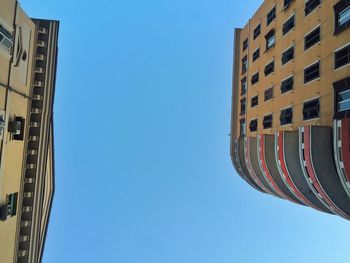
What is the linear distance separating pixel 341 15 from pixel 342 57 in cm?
225

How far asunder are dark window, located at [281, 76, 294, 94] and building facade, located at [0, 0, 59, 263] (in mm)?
16375

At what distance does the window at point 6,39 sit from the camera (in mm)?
18500

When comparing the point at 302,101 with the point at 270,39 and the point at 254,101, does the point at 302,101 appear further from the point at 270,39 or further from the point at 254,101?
the point at 254,101

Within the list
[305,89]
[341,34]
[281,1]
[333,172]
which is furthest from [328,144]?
[281,1]

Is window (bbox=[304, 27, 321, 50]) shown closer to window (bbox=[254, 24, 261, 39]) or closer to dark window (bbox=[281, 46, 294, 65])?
dark window (bbox=[281, 46, 294, 65])

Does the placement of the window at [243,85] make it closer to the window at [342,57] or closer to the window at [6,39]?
the window at [342,57]

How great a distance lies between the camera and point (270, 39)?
95.2 feet

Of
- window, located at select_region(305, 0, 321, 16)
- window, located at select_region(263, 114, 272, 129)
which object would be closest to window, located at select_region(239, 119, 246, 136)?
window, located at select_region(263, 114, 272, 129)

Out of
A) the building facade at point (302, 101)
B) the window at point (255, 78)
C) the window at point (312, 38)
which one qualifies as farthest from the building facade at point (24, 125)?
the window at point (255, 78)

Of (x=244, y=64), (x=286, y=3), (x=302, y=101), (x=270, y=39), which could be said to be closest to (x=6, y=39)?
(x=302, y=101)

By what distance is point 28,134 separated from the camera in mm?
22984

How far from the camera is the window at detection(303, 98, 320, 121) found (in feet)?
66.5

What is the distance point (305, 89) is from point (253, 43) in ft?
43.0

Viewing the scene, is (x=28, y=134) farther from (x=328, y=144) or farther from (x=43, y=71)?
(x=328, y=144)
